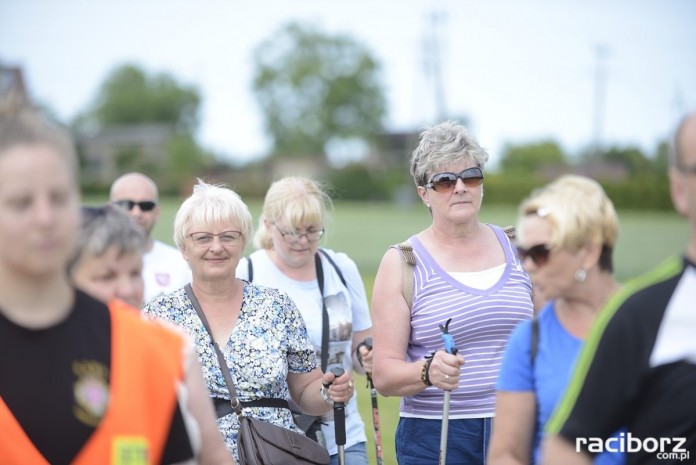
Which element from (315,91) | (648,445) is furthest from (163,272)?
(315,91)

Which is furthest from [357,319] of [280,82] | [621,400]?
[280,82]

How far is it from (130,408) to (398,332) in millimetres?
2582

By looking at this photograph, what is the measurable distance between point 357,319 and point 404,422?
4.03 feet

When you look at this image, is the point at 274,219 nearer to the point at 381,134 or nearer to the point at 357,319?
the point at 357,319

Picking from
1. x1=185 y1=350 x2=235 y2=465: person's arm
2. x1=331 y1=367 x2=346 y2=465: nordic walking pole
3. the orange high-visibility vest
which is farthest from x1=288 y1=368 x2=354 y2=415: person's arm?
the orange high-visibility vest

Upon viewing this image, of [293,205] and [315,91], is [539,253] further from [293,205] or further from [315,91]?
[315,91]

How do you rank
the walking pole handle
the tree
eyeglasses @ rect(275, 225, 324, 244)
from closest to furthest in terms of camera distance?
the walking pole handle → eyeglasses @ rect(275, 225, 324, 244) → the tree

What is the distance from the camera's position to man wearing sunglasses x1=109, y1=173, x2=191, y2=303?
23.8 ft

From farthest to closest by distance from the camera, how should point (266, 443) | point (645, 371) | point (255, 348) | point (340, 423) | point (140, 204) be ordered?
1. point (140, 204)
2. point (340, 423)
3. point (255, 348)
4. point (266, 443)
5. point (645, 371)

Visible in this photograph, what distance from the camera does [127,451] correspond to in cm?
239

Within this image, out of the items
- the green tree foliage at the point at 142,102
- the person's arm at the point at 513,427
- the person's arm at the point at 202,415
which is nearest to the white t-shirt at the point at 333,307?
the person's arm at the point at 513,427

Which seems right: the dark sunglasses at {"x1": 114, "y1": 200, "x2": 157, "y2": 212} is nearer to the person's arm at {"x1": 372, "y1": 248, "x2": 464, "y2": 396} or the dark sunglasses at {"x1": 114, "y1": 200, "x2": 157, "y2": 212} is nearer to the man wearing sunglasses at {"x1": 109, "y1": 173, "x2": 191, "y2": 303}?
the man wearing sunglasses at {"x1": 109, "y1": 173, "x2": 191, "y2": 303}

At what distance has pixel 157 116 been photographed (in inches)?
5650

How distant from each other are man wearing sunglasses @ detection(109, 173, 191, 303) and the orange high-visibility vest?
4.51m
